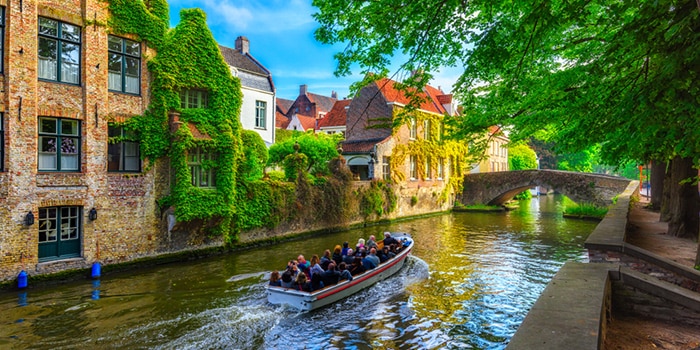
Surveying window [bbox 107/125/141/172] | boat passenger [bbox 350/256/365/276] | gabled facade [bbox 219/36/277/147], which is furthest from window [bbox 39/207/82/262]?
gabled facade [bbox 219/36/277/147]

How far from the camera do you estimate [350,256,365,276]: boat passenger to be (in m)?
12.1

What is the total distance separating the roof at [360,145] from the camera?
28469mm

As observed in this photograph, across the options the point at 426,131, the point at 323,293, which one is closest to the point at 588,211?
the point at 426,131

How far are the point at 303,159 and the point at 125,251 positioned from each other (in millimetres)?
9042

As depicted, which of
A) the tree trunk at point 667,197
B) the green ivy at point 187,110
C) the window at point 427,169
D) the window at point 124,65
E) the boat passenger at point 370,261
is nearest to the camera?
the boat passenger at point 370,261

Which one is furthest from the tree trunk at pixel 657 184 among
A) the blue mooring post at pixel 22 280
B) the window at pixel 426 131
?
the blue mooring post at pixel 22 280

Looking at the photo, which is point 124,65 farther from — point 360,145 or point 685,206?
point 685,206

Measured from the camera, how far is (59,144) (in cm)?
1275

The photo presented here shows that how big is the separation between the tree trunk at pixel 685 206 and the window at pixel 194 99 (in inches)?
627

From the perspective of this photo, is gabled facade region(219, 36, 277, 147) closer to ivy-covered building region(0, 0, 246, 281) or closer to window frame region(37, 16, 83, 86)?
ivy-covered building region(0, 0, 246, 281)

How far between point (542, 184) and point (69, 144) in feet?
99.9

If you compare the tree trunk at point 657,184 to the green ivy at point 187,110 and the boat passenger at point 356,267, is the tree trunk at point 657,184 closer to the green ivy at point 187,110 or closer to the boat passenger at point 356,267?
the boat passenger at point 356,267

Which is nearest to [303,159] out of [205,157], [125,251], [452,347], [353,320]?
[205,157]

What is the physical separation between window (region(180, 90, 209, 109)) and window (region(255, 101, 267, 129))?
820 centimetres
